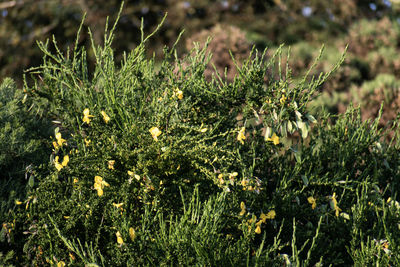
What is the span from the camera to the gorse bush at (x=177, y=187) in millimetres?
1834

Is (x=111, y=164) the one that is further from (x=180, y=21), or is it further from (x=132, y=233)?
(x=180, y=21)

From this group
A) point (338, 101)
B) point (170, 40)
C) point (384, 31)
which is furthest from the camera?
point (170, 40)

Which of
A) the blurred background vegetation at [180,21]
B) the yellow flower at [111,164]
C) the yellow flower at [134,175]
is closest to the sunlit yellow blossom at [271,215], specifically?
the yellow flower at [134,175]

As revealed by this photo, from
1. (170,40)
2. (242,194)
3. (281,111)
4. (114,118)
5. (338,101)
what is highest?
(281,111)

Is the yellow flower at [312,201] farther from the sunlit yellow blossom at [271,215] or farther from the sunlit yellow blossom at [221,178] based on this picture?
the sunlit yellow blossom at [221,178]

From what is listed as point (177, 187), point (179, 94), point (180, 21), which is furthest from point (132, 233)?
point (180, 21)

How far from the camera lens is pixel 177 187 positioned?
214cm

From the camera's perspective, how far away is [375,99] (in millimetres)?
4598

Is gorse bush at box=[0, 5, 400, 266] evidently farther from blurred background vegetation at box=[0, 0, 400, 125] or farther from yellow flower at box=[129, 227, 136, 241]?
blurred background vegetation at box=[0, 0, 400, 125]

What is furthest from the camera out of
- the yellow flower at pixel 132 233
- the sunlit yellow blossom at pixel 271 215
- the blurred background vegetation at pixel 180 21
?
the blurred background vegetation at pixel 180 21

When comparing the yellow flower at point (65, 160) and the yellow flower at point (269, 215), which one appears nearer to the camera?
the yellow flower at point (65, 160)

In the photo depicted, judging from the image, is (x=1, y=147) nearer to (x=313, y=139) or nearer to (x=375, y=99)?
(x=313, y=139)

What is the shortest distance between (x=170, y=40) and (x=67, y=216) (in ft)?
26.3

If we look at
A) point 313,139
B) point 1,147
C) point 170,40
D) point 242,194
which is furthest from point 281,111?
point 170,40
